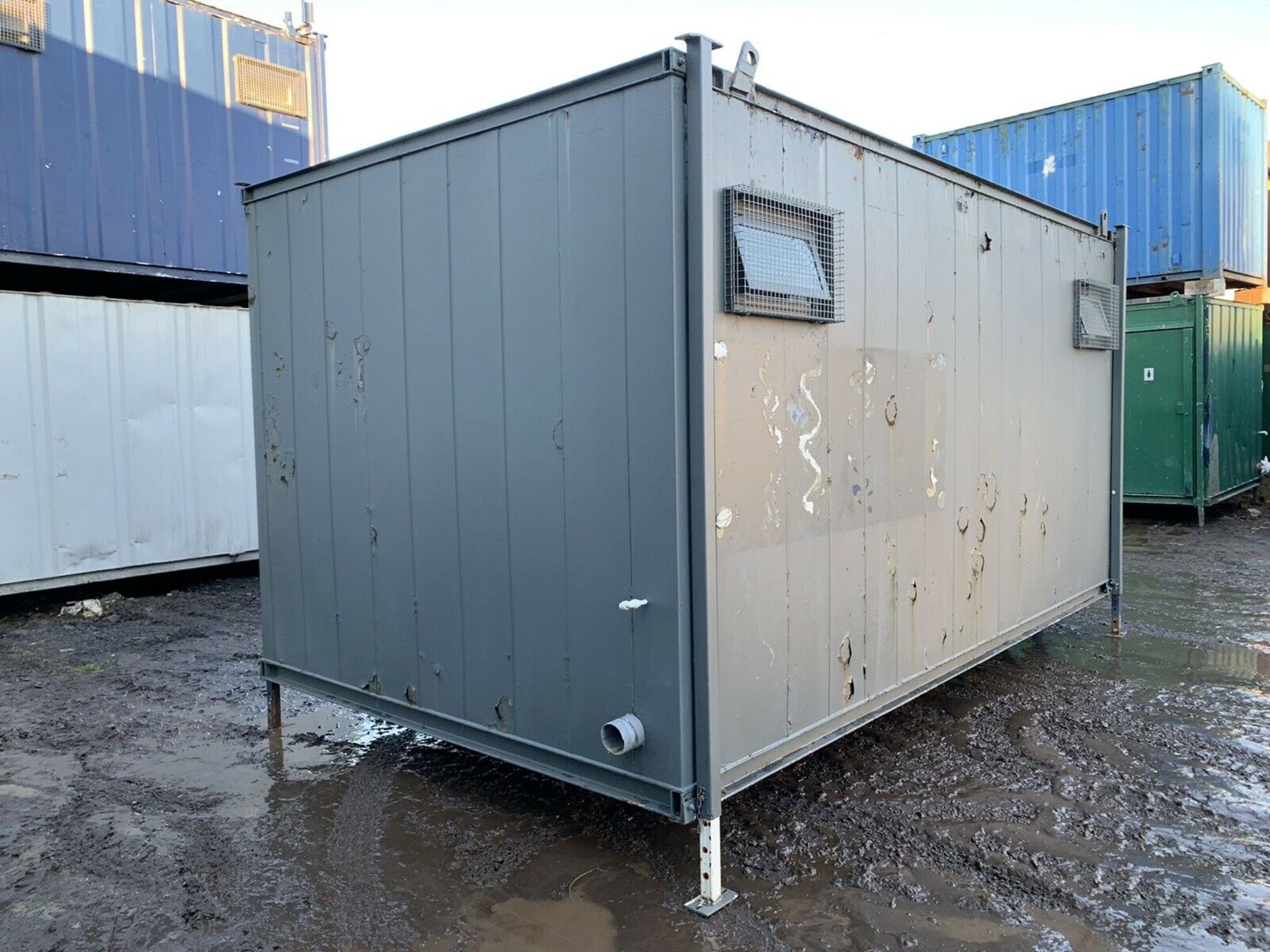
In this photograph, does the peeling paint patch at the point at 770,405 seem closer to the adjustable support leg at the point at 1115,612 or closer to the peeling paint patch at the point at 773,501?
the peeling paint patch at the point at 773,501

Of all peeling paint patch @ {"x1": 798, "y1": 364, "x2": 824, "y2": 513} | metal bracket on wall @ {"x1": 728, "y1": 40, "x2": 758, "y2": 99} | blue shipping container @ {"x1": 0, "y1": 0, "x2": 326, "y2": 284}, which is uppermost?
blue shipping container @ {"x1": 0, "y1": 0, "x2": 326, "y2": 284}

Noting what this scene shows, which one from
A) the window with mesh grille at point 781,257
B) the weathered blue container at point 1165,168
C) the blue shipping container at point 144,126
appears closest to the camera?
the window with mesh grille at point 781,257

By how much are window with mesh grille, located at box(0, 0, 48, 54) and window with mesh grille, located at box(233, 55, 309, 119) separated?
1.61m

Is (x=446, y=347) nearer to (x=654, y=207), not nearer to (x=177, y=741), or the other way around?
(x=654, y=207)

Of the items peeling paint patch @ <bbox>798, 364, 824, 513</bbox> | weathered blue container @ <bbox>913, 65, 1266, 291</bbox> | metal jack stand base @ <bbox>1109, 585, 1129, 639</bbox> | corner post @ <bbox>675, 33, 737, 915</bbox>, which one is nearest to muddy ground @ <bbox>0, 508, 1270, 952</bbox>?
corner post @ <bbox>675, 33, 737, 915</bbox>

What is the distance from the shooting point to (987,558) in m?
4.11

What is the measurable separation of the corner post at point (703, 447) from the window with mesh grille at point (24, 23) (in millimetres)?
6766

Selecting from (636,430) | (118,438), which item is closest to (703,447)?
(636,430)

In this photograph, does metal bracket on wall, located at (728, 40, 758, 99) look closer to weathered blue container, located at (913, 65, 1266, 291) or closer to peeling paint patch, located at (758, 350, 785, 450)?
peeling paint patch, located at (758, 350, 785, 450)

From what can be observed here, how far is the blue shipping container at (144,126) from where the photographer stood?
23.4 feet

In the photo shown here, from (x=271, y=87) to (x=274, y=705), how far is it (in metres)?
6.66

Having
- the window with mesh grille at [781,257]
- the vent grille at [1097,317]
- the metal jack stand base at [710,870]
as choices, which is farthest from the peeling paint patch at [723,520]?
the vent grille at [1097,317]

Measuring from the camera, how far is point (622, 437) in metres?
2.66

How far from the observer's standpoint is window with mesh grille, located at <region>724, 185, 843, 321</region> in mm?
2594
